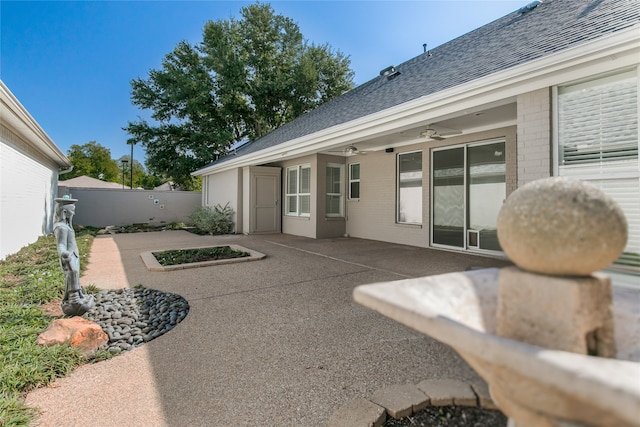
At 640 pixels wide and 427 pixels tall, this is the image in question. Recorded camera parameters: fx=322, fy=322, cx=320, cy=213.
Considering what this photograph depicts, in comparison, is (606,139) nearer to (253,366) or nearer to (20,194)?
(253,366)

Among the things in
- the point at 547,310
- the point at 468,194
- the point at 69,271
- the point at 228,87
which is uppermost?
the point at 228,87

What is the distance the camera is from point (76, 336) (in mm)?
2928

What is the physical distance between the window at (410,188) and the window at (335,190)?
2.26 meters

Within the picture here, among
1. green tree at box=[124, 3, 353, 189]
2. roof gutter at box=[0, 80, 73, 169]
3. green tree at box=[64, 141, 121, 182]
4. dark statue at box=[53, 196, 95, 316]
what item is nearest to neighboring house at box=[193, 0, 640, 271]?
dark statue at box=[53, 196, 95, 316]

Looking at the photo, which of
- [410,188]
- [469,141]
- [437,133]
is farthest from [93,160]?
[469,141]

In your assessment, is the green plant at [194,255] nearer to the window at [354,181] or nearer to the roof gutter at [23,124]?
the roof gutter at [23,124]

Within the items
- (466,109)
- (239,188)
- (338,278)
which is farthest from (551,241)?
(239,188)

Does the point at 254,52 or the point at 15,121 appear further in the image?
the point at 254,52

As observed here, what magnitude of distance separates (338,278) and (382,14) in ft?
33.2

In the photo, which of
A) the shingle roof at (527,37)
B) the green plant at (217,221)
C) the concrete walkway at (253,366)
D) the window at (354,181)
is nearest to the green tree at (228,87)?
the green plant at (217,221)

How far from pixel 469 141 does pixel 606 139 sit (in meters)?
4.13

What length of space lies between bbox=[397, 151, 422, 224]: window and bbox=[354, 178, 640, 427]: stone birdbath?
7.55 metres

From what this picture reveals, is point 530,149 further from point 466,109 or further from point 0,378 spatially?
point 0,378

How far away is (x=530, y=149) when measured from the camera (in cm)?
391
